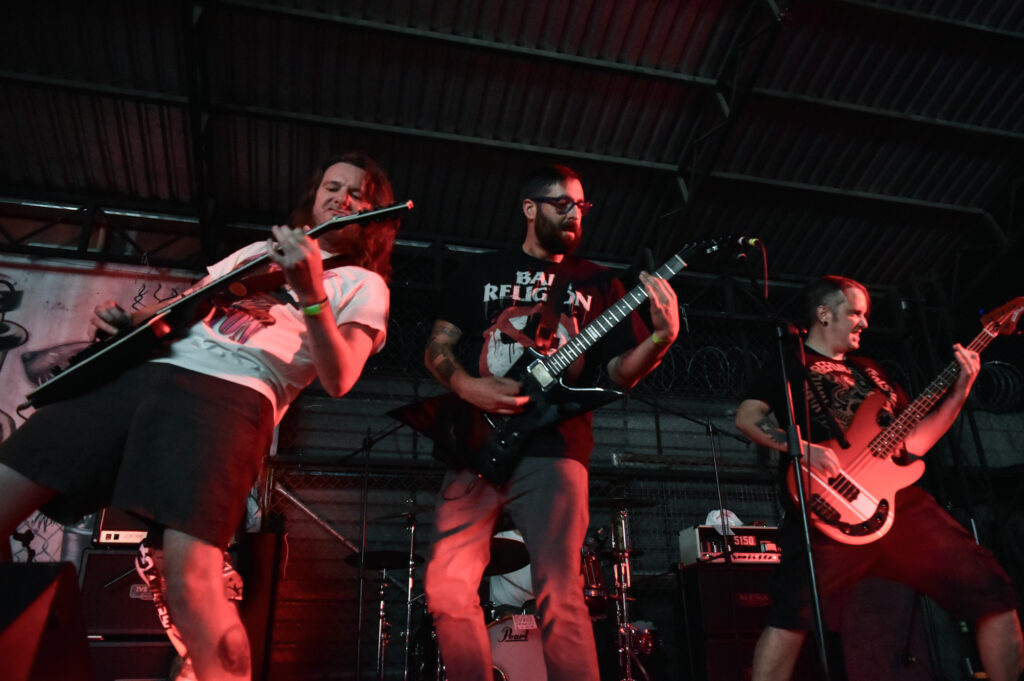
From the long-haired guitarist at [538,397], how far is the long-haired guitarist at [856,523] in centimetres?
89

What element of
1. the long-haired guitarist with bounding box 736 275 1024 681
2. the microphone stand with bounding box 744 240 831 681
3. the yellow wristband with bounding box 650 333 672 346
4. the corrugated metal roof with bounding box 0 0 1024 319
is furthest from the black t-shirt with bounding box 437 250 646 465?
the corrugated metal roof with bounding box 0 0 1024 319

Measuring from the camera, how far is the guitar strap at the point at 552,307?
2.78m

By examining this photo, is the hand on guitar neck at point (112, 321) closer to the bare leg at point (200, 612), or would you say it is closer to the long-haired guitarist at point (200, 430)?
the long-haired guitarist at point (200, 430)

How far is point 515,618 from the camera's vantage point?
15.6 ft

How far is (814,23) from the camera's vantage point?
22.7ft

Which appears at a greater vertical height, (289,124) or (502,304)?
(289,124)

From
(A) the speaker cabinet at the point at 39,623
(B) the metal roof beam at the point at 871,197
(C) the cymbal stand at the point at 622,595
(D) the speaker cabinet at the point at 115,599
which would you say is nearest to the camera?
(A) the speaker cabinet at the point at 39,623

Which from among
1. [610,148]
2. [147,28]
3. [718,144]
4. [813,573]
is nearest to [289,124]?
[147,28]

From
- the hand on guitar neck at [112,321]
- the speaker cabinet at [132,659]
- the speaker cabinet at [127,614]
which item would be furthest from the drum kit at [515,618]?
the hand on guitar neck at [112,321]

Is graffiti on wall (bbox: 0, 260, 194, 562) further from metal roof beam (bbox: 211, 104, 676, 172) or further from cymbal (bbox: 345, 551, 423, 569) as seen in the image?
cymbal (bbox: 345, 551, 423, 569)

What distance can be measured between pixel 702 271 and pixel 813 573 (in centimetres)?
656

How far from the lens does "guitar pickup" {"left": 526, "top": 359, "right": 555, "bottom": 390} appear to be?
2.59m

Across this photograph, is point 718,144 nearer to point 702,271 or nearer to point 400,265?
point 702,271

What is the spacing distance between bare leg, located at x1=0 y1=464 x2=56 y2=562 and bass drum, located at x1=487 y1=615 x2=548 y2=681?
352 centimetres
